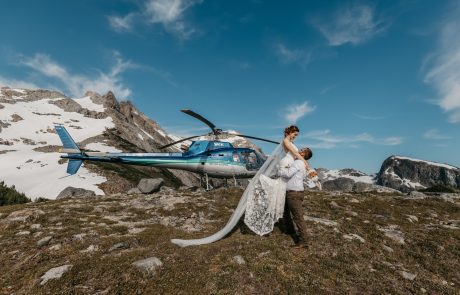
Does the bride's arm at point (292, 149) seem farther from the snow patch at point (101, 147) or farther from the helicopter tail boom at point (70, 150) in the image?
the snow patch at point (101, 147)

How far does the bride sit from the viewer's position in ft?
30.3

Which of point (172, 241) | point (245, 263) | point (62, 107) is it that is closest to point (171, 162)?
point (172, 241)

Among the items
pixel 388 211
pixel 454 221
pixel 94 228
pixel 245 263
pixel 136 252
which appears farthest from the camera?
pixel 388 211


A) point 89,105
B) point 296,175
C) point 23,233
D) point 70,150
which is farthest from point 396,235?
point 89,105

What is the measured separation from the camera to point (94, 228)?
1115 cm

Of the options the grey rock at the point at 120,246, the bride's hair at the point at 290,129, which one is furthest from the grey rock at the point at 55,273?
the bride's hair at the point at 290,129

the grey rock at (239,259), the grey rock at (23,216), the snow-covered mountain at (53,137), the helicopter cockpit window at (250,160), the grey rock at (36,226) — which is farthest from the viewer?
the snow-covered mountain at (53,137)

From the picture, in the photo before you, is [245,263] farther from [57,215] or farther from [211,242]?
[57,215]

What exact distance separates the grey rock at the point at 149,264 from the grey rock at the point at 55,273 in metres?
1.58

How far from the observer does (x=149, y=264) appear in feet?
24.9

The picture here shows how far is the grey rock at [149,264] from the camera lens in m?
7.41

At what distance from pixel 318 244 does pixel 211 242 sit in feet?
10.4

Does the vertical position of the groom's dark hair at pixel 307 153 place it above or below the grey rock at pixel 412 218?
above

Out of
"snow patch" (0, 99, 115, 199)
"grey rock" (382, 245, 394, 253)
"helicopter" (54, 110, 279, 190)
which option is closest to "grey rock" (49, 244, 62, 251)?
"grey rock" (382, 245, 394, 253)
